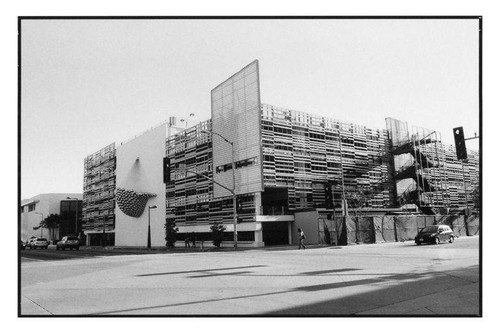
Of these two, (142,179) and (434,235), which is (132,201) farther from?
(434,235)

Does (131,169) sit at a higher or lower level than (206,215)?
higher

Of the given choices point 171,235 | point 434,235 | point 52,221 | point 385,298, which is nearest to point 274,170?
point 171,235

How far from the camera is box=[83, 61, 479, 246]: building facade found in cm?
4078

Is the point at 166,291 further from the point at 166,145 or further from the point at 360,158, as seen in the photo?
the point at 166,145

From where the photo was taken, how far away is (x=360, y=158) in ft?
159

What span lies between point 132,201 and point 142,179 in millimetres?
3511

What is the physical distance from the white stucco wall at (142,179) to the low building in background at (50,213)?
2892cm

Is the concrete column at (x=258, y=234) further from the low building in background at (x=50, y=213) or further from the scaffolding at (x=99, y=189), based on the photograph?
the low building in background at (x=50, y=213)

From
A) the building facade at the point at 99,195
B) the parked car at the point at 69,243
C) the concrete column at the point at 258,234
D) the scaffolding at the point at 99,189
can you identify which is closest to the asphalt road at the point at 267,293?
the concrete column at the point at 258,234

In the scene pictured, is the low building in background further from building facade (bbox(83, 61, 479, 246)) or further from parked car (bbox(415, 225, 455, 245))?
parked car (bbox(415, 225, 455, 245))

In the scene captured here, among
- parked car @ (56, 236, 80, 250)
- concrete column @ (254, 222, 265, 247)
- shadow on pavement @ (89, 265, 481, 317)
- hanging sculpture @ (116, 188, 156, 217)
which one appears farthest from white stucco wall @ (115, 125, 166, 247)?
shadow on pavement @ (89, 265, 481, 317)

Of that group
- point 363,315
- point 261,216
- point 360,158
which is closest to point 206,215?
point 261,216

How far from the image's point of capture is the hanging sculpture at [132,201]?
6188 centimetres

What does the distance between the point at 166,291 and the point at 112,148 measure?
69.8 meters
